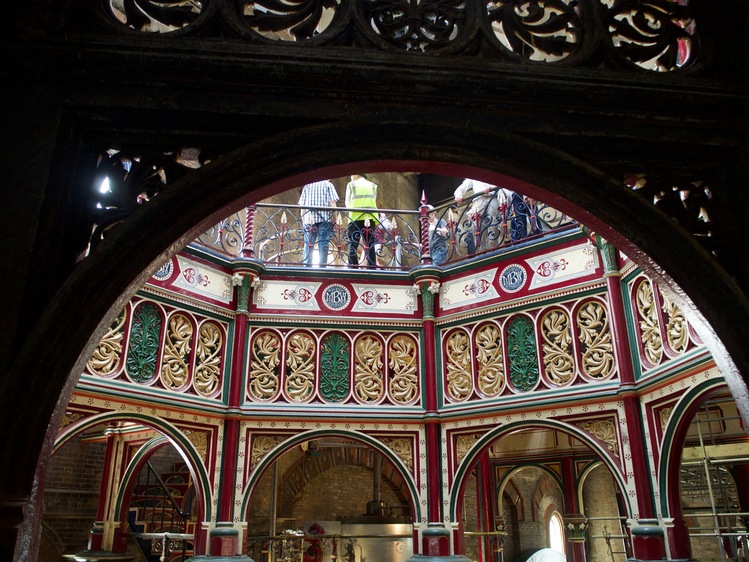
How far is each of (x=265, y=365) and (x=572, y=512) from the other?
5.17 m

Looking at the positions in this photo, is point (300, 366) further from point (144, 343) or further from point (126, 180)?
point (126, 180)

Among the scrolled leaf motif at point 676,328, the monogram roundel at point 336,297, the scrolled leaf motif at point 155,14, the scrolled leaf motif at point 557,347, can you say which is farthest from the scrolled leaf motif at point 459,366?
the scrolled leaf motif at point 155,14

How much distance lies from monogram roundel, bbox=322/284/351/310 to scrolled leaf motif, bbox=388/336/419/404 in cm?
78

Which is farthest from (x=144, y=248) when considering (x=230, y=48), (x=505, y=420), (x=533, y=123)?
(x=505, y=420)

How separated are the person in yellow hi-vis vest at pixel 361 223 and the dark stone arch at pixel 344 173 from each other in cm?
651

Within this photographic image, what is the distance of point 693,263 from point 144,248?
1680mm

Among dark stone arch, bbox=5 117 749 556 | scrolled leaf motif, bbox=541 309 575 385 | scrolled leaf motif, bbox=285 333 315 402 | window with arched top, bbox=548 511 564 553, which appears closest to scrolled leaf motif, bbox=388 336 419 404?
scrolled leaf motif, bbox=285 333 315 402

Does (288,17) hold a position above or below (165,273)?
below

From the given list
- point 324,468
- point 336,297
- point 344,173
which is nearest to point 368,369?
point 336,297

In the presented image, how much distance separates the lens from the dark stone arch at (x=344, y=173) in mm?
1841

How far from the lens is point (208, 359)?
781 cm

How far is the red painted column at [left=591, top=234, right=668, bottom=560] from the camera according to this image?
6086 mm

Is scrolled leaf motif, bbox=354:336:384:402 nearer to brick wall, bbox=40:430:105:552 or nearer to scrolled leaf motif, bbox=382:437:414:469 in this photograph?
scrolled leaf motif, bbox=382:437:414:469

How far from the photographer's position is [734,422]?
8.88 m
